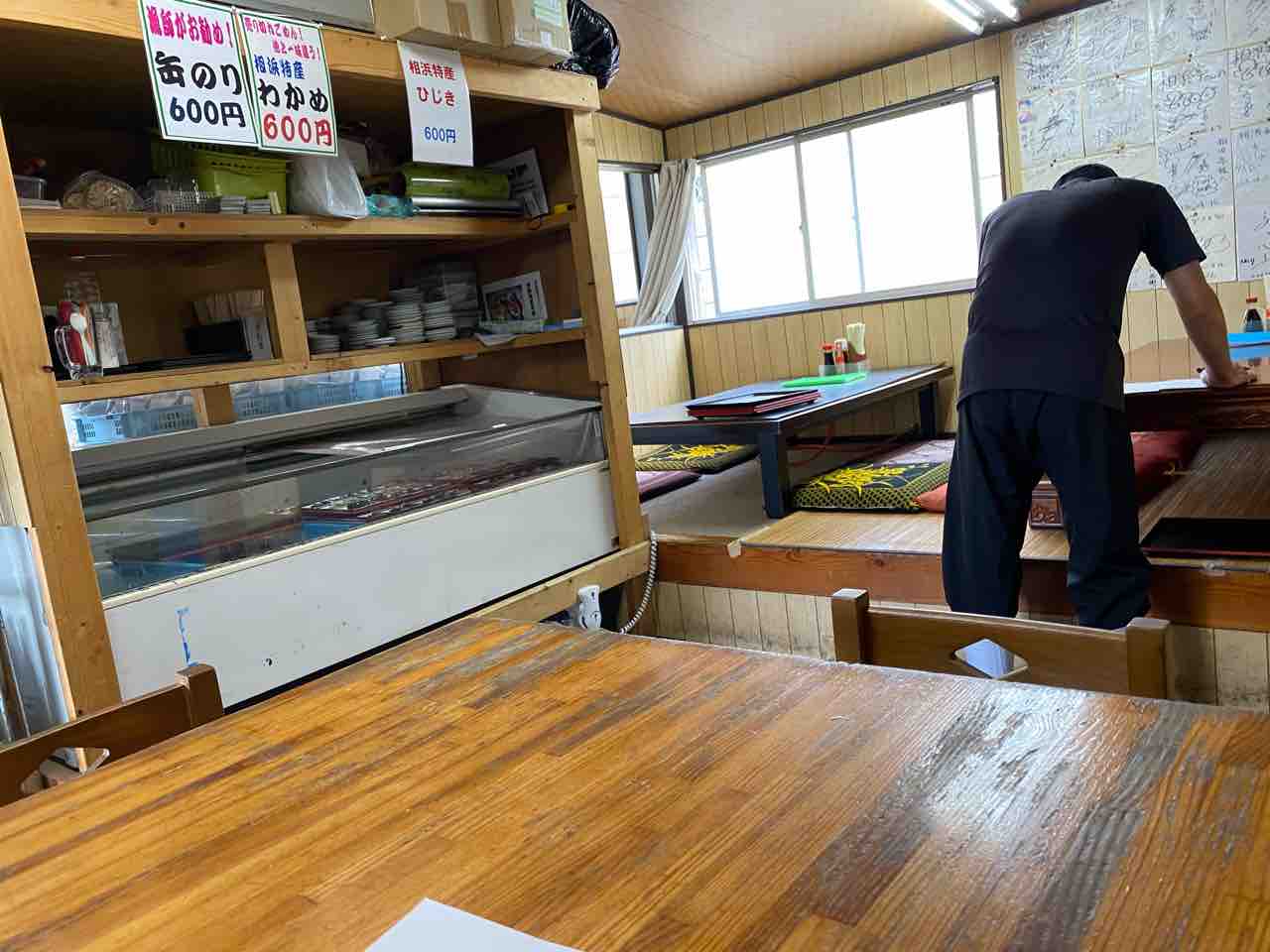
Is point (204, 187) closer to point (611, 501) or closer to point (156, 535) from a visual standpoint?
point (156, 535)

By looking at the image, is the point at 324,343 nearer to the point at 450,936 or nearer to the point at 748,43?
the point at 450,936

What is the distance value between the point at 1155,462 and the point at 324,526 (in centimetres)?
275

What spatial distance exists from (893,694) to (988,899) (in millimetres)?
338

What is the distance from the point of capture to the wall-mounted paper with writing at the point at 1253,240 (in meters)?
4.43

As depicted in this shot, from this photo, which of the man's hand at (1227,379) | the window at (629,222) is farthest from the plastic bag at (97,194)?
the window at (629,222)

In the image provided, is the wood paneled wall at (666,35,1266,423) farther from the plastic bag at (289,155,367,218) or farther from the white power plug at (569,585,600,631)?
the plastic bag at (289,155,367,218)

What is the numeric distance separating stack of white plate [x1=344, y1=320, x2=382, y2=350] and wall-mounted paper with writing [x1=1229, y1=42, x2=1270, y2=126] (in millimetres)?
3994

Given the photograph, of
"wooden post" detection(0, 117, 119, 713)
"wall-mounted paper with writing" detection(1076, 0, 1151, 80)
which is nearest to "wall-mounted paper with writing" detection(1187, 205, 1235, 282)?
"wall-mounted paper with writing" detection(1076, 0, 1151, 80)

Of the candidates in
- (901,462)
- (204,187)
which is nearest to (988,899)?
(204,187)

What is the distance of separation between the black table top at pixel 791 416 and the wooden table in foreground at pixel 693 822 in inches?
101

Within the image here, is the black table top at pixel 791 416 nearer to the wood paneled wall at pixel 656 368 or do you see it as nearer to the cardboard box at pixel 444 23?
the wood paneled wall at pixel 656 368

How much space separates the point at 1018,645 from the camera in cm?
102

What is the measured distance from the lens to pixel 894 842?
707 mm

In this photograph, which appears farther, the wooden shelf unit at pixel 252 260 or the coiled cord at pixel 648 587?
the coiled cord at pixel 648 587
